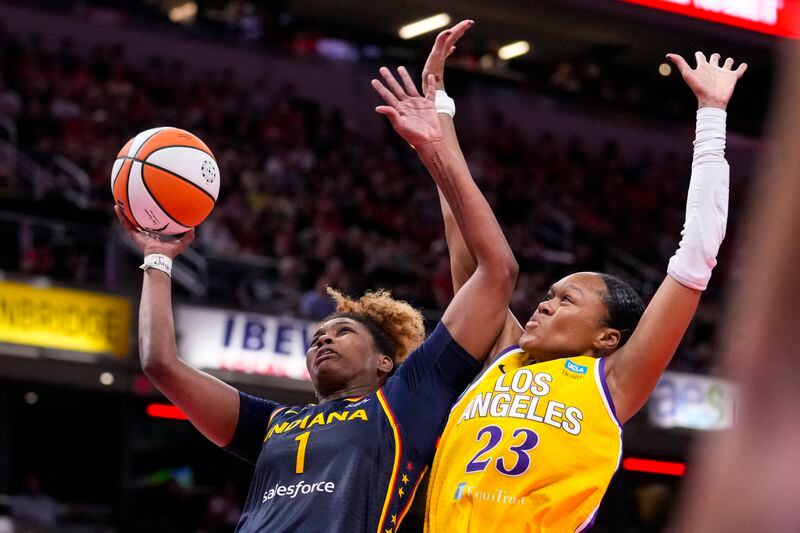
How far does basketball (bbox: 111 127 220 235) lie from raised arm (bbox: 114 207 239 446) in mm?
118

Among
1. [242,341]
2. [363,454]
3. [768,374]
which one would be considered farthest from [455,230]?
[242,341]

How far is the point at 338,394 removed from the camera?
3988 millimetres

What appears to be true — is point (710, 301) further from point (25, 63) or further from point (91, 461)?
point (25, 63)

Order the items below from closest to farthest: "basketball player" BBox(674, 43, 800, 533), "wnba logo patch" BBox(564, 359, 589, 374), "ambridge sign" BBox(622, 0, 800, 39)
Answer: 1. "basketball player" BBox(674, 43, 800, 533)
2. "wnba logo patch" BBox(564, 359, 589, 374)
3. "ambridge sign" BBox(622, 0, 800, 39)

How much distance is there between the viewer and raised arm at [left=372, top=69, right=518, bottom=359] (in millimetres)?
3588

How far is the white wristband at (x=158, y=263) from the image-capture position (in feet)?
13.1

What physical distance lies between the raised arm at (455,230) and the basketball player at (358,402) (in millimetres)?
66

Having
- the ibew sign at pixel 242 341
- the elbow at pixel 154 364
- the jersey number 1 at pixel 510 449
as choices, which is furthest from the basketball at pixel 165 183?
the ibew sign at pixel 242 341

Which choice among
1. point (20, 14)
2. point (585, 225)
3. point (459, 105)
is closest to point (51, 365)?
point (20, 14)

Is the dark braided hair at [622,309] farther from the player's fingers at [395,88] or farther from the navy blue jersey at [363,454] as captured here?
the player's fingers at [395,88]

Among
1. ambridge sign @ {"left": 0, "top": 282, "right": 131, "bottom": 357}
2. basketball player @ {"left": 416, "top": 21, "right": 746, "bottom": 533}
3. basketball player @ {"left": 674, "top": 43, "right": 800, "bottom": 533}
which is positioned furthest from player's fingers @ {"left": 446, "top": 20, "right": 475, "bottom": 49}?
ambridge sign @ {"left": 0, "top": 282, "right": 131, "bottom": 357}

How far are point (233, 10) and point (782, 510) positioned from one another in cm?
1844

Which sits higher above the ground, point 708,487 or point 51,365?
point 708,487

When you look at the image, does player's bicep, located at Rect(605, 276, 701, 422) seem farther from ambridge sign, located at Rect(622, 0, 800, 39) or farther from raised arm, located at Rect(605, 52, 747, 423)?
ambridge sign, located at Rect(622, 0, 800, 39)
